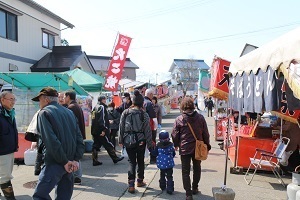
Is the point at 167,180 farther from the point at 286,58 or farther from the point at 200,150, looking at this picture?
the point at 286,58

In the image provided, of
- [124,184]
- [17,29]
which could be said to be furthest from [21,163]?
[17,29]

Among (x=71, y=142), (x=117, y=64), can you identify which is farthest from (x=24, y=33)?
(x=71, y=142)

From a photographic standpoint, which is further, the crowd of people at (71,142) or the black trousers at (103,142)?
the black trousers at (103,142)

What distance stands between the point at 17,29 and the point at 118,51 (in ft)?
19.1

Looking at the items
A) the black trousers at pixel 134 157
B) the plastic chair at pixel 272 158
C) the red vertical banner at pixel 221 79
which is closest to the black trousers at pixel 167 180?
the black trousers at pixel 134 157

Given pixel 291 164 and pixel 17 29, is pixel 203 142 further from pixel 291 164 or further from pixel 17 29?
pixel 17 29

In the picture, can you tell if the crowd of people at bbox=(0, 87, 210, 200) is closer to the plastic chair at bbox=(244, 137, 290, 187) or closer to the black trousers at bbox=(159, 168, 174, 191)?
the black trousers at bbox=(159, 168, 174, 191)

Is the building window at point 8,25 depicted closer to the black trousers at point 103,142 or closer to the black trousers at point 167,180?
the black trousers at point 103,142

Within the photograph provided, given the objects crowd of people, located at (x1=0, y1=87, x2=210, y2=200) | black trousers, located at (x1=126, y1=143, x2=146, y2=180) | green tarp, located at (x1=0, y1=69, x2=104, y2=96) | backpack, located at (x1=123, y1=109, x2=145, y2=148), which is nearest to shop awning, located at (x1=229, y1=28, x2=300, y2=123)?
crowd of people, located at (x1=0, y1=87, x2=210, y2=200)

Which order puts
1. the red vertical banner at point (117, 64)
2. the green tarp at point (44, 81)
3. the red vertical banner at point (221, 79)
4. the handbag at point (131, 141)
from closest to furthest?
the handbag at point (131, 141), the red vertical banner at point (221, 79), the green tarp at point (44, 81), the red vertical banner at point (117, 64)

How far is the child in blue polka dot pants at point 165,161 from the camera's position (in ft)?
19.1

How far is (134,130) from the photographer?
579 centimetres

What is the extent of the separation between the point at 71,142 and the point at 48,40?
713 inches

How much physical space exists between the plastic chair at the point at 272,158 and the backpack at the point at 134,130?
2606 millimetres
